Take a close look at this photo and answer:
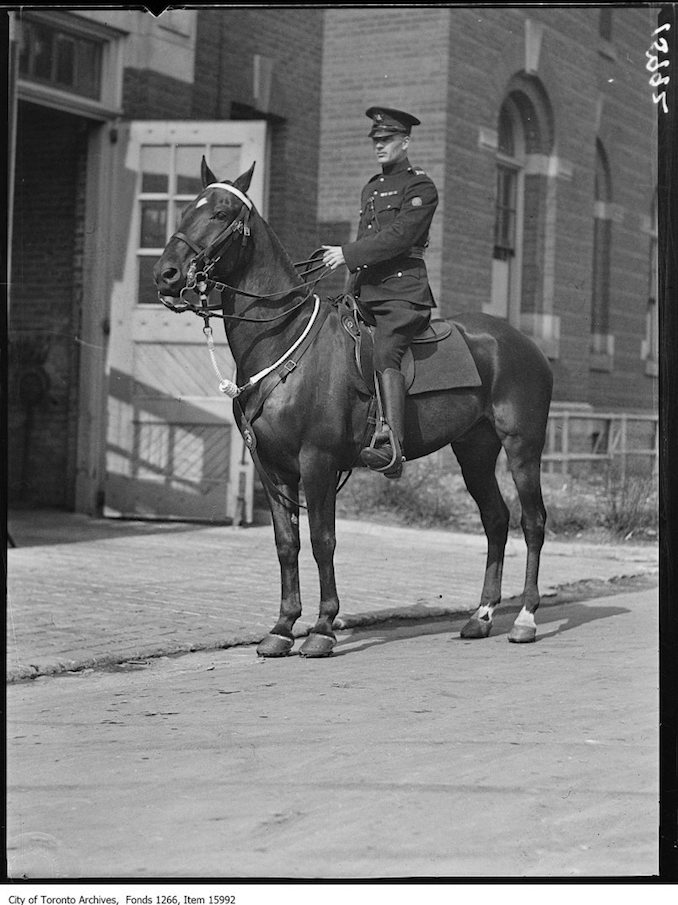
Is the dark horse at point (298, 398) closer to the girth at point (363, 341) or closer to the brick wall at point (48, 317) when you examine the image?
the girth at point (363, 341)

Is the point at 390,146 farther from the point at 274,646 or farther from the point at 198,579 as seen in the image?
the point at 198,579

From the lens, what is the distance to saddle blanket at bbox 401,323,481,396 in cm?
638

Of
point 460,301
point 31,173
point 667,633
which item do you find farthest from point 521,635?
point 31,173

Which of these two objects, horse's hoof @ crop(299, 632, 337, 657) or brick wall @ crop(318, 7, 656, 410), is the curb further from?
brick wall @ crop(318, 7, 656, 410)

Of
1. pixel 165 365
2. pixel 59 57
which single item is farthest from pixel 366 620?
pixel 59 57

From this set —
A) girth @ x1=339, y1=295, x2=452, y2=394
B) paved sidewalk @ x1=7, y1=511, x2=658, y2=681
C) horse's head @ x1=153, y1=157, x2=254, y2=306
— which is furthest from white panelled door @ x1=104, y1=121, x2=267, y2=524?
horse's head @ x1=153, y1=157, x2=254, y2=306

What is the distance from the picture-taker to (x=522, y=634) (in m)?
6.53

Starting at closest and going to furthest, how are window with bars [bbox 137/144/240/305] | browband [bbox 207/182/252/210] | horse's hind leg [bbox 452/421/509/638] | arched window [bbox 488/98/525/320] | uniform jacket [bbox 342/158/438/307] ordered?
browband [bbox 207/182/252/210] < uniform jacket [bbox 342/158/438/307] < horse's hind leg [bbox 452/421/509/638] < window with bars [bbox 137/144/240/305] < arched window [bbox 488/98/525/320]

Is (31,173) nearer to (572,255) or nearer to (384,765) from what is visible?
(572,255)

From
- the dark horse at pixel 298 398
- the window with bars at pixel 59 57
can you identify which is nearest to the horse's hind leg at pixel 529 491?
the dark horse at pixel 298 398

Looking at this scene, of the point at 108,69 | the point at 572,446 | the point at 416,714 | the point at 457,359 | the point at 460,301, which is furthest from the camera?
the point at 572,446

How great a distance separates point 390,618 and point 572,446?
22.8 ft

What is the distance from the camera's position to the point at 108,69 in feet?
33.9

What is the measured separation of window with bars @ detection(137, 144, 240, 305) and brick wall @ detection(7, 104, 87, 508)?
641 mm
